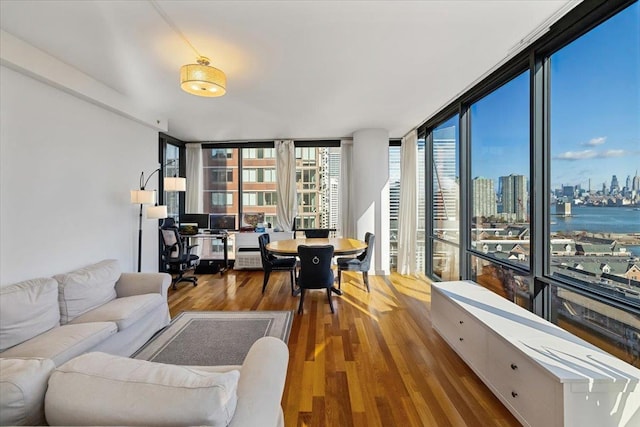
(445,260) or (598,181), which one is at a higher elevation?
(598,181)

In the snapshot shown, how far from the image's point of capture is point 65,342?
2.01 m

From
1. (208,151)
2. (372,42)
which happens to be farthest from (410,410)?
(208,151)

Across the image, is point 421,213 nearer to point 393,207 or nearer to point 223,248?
point 393,207

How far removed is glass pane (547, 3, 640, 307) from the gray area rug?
104 inches

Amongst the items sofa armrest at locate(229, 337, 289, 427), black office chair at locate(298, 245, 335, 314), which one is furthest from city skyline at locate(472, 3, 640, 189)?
sofa armrest at locate(229, 337, 289, 427)

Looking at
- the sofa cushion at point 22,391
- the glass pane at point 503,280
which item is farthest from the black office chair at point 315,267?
the sofa cushion at point 22,391

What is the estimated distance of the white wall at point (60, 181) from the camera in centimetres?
252

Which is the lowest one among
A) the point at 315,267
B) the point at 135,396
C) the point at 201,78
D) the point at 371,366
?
the point at 371,366

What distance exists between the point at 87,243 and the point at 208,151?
3.59 meters

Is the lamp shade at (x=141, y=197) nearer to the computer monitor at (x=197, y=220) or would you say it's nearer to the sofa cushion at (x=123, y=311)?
the sofa cushion at (x=123, y=311)

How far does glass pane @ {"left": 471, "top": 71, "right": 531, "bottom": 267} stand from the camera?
2.76 meters

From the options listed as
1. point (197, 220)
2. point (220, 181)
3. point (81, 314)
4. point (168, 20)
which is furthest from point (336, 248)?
point (220, 181)

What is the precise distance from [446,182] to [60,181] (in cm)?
500

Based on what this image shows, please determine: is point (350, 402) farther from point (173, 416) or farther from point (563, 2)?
point (563, 2)
